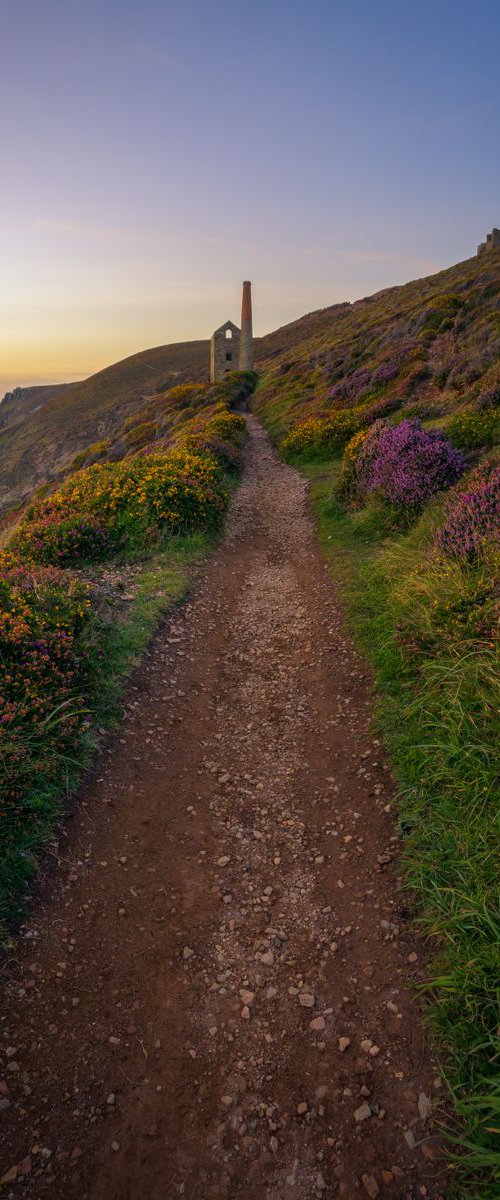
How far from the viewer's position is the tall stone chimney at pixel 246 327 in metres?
60.0

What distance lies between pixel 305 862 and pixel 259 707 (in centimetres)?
238

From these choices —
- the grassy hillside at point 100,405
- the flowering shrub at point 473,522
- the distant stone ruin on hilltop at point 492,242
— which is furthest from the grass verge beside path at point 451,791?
the distant stone ruin on hilltop at point 492,242

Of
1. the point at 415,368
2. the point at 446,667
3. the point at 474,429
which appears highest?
the point at 415,368

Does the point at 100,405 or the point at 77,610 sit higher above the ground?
the point at 100,405

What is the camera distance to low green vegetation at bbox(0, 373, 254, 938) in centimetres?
489

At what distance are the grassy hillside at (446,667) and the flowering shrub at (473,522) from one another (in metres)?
0.03

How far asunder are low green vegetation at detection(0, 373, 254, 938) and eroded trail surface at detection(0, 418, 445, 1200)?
0.36 meters

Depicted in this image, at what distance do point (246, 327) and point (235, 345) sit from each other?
7.70 feet

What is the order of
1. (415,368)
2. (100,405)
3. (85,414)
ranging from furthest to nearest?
(100,405), (85,414), (415,368)

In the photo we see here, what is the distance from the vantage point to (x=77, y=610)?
716 centimetres

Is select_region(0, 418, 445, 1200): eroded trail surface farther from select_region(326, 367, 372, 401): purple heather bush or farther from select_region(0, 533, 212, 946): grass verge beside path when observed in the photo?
select_region(326, 367, 372, 401): purple heather bush

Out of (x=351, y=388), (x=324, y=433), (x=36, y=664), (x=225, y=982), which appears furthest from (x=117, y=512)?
(x=351, y=388)

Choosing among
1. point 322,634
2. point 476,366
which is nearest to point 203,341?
point 476,366

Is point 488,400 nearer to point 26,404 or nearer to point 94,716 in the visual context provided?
point 94,716
